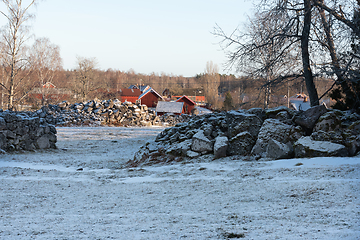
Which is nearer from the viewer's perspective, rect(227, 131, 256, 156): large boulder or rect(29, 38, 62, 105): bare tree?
rect(227, 131, 256, 156): large boulder

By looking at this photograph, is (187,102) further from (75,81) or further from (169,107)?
(75,81)

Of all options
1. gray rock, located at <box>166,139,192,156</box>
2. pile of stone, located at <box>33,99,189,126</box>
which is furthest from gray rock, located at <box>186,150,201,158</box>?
pile of stone, located at <box>33,99,189,126</box>

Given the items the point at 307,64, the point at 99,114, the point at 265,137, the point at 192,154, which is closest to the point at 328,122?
the point at 265,137

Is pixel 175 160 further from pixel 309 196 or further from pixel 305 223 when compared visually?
pixel 305 223

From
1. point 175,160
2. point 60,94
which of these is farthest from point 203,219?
point 60,94

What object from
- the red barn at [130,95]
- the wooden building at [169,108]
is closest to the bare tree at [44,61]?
the wooden building at [169,108]

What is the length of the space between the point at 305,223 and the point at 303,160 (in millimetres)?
3446

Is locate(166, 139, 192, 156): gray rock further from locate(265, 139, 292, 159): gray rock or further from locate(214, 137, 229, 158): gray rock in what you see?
locate(265, 139, 292, 159): gray rock

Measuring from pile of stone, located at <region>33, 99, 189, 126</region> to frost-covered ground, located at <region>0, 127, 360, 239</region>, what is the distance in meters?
18.3

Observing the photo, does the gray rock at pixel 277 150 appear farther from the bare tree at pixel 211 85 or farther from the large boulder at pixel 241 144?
the bare tree at pixel 211 85

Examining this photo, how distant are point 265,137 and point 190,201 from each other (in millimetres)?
4019

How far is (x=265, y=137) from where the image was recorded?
311 inches

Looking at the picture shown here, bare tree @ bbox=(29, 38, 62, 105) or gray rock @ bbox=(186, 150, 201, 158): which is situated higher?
bare tree @ bbox=(29, 38, 62, 105)

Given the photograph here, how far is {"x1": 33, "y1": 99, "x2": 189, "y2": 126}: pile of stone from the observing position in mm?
25797
